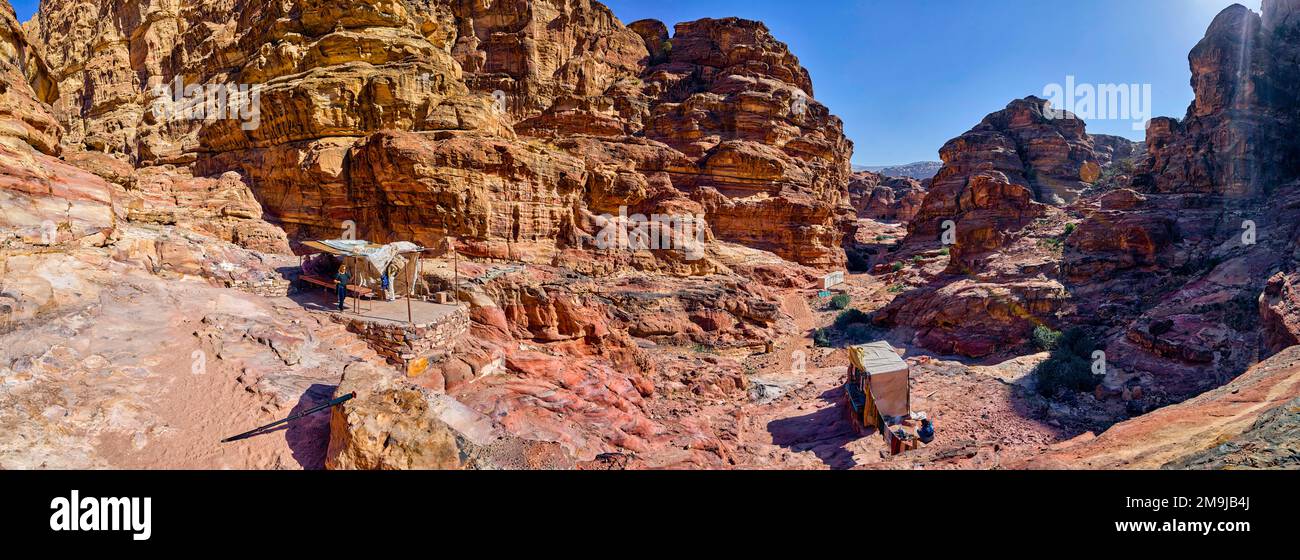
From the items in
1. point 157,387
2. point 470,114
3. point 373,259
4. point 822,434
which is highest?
point 470,114

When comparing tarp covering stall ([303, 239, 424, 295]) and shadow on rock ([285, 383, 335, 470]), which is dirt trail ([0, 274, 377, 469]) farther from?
tarp covering stall ([303, 239, 424, 295])

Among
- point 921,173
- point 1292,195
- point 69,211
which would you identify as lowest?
point 69,211

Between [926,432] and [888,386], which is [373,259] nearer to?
[888,386]

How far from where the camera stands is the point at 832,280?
111 ft

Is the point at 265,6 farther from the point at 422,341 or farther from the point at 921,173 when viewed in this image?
the point at 921,173

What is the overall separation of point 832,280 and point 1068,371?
2057 cm

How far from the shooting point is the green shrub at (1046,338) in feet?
53.7

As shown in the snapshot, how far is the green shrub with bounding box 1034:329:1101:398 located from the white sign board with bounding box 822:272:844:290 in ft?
58.3

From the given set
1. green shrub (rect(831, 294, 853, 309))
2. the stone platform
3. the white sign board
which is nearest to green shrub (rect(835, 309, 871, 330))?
green shrub (rect(831, 294, 853, 309))

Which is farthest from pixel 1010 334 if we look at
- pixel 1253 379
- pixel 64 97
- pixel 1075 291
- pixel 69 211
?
pixel 64 97

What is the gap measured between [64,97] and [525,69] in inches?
1376

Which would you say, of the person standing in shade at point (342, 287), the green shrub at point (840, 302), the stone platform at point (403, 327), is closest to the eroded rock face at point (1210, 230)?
the green shrub at point (840, 302)

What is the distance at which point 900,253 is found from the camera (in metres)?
39.5

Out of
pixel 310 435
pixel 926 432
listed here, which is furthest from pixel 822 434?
pixel 310 435
